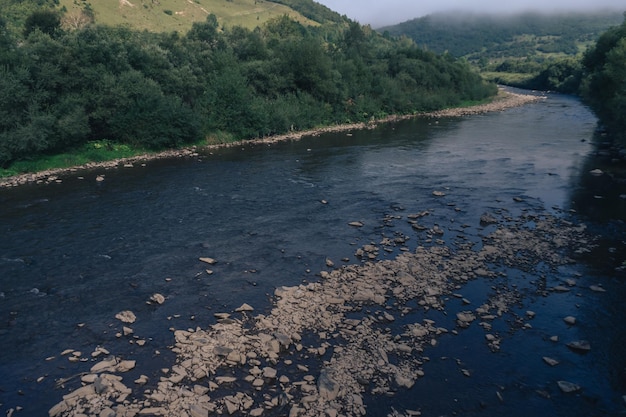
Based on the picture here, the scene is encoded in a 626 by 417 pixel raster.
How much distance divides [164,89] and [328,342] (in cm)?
3973

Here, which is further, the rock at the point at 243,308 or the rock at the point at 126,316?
the rock at the point at 243,308

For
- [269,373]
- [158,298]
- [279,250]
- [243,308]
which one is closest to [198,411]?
[269,373]

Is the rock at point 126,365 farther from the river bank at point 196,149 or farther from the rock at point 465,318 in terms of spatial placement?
the river bank at point 196,149

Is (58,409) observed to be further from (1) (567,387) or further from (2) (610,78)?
(2) (610,78)

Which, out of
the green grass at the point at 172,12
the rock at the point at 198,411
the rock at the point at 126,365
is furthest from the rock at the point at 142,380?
the green grass at the point at 172,12

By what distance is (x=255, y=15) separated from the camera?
16100cm

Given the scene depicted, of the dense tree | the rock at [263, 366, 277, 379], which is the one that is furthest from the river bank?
the rock at [263, 366, 277, 379]

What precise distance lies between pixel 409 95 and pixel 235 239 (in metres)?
61.7

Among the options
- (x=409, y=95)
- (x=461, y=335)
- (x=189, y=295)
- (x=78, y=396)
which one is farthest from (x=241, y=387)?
(x=409, y=95)

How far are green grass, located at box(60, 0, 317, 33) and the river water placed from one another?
87266mm

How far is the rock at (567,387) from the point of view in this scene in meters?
10.8

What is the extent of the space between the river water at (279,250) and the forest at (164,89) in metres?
5.47

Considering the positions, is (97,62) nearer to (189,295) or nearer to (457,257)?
(189,295)

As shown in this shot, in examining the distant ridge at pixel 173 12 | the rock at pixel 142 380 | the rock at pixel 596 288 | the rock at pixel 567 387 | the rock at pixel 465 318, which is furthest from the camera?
the distant ridge at pixel 173 12
